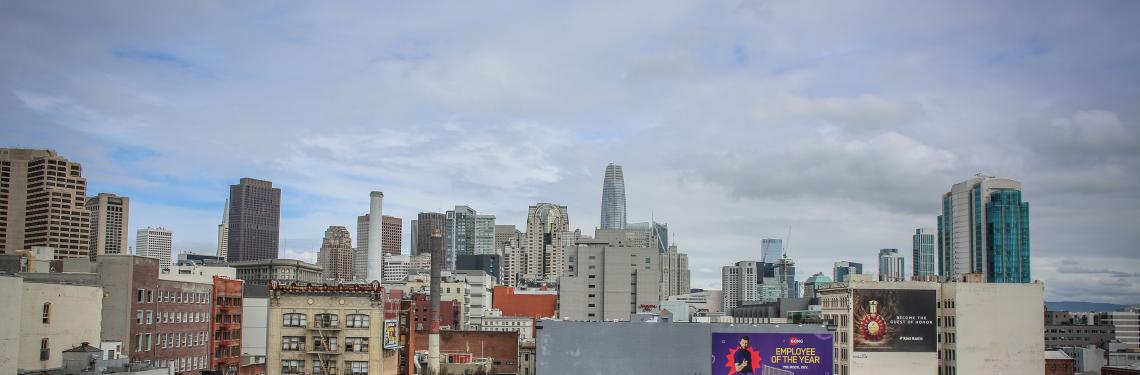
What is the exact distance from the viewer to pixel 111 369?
68.5 meters

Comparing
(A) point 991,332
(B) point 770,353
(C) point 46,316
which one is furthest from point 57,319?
(A) point 991,332

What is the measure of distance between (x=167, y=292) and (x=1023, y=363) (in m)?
121

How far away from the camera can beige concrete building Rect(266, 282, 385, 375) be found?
9700cm

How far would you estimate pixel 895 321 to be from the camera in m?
148

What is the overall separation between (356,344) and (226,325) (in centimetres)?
3016

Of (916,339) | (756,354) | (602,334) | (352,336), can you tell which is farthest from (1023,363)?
(352,336)

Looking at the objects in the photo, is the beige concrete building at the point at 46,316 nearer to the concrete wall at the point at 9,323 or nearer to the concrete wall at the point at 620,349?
the concrete wall at the point at 9,323

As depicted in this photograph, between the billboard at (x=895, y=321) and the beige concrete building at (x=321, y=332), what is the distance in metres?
78.5

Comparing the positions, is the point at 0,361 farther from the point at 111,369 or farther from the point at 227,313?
the point at 227,313

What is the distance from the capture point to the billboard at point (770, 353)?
129 m

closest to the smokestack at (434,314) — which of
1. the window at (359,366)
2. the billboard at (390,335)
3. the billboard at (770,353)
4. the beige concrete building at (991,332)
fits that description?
the billboard at (770,353)

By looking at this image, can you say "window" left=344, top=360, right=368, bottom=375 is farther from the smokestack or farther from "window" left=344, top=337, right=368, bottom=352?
the smokestack

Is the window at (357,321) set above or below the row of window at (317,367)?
above

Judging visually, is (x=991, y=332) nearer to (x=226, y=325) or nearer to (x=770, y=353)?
(x=770, y=353)
